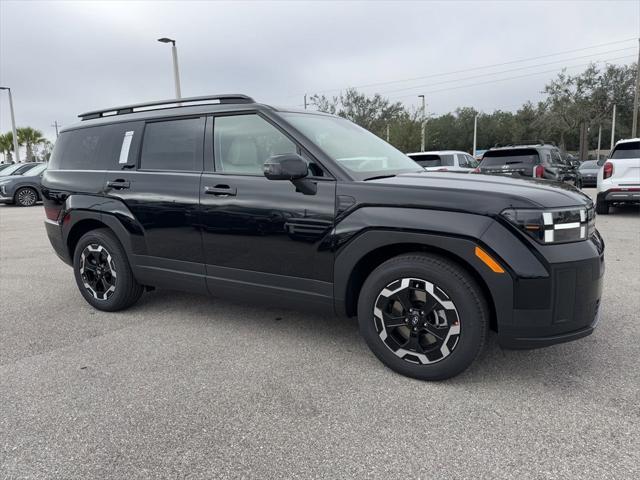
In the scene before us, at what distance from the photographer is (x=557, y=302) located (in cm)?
264

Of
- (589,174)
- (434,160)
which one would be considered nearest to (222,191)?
(434,160)

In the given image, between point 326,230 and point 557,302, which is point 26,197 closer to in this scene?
point 326,230

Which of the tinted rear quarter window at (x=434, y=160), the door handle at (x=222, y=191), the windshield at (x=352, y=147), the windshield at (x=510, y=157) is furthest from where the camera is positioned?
the tinted rear quarter window at (x=434, y=160)

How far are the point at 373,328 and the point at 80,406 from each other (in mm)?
1787

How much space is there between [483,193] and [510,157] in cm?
955

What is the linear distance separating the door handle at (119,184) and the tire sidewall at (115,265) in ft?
1.51

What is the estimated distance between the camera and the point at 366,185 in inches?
120

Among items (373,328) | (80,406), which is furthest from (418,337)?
(80,406)

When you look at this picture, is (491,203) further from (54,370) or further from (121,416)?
(54,370)

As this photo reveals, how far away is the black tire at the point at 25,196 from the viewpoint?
16589mm

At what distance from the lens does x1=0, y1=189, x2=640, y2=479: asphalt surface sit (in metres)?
2.21

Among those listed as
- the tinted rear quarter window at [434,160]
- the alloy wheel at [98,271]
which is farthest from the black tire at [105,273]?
the tinted rear quarter window at [434,160]

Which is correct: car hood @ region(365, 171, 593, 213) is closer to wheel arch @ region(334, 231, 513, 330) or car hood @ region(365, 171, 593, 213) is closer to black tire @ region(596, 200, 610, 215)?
wheel arch @ region(334, 231, 513, 330)

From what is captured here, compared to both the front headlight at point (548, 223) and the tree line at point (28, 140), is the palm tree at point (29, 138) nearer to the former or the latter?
the tree line at point (28, 140)
